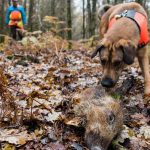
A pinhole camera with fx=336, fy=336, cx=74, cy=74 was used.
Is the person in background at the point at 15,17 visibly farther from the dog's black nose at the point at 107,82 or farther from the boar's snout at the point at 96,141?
the boar's snout at the point at 96,141

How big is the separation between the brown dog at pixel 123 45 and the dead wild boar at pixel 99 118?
124cm

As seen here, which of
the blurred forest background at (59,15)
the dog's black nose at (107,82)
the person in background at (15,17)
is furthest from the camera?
the blurred forest background at (59,15)

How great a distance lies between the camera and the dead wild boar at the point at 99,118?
9.37ft

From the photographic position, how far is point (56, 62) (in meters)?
8.23

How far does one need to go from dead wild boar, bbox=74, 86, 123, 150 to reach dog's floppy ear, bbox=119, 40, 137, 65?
5.25 ft

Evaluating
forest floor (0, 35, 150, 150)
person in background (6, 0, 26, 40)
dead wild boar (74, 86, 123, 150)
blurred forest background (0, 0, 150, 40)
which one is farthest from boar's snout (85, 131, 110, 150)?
person in background (6, 0, 26, 40)

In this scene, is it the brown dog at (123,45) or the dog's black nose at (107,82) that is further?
the brown dog at (123,45)

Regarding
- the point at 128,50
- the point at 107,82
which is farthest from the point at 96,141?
the point at 128,50

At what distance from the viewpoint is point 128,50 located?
5.08 m

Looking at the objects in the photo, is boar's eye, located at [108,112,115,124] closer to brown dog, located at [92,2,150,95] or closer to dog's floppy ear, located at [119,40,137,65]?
brown dog, located at [92,2,150,95]

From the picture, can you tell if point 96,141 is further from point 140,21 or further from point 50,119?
point 140,21

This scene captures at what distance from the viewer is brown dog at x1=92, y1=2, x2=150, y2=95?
5.08 meters

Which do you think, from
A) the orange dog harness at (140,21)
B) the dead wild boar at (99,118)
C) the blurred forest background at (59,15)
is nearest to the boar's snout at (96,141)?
the dead wild boar at (99,118)

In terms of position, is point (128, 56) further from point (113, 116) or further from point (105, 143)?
point (105, 143)
